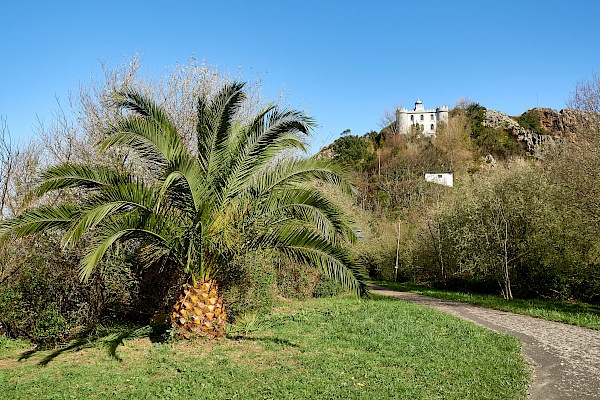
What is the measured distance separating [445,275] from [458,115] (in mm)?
47703

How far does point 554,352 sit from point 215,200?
649 centimetres

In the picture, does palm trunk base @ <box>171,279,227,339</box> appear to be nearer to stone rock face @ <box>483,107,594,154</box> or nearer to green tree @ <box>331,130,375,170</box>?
green tree @ <box>331,130,375,170</box>

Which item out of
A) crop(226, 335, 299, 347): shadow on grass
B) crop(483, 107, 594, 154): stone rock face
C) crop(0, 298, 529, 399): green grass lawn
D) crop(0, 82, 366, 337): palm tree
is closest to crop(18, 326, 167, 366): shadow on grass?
crop(0, 298, 529, 399): green grass lawn

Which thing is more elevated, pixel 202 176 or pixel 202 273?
pixel 202 176

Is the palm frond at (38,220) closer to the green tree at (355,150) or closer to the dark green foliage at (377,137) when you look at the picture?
the green tree at (355,150)

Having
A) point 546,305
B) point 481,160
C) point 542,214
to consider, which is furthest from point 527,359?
point 481,160

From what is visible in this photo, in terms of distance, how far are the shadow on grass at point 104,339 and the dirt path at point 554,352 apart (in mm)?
6315

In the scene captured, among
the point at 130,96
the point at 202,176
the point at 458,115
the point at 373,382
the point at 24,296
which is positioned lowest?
the point at 373,382

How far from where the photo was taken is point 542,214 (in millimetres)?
15859

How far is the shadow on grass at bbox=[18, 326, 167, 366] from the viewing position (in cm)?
766

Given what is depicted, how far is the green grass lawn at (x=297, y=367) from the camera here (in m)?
5.33

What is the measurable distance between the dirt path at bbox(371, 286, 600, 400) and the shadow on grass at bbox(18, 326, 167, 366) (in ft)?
20.7

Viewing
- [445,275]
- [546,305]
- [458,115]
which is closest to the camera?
[546,305]

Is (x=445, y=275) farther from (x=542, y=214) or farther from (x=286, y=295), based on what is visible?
(x=286, y=295)
